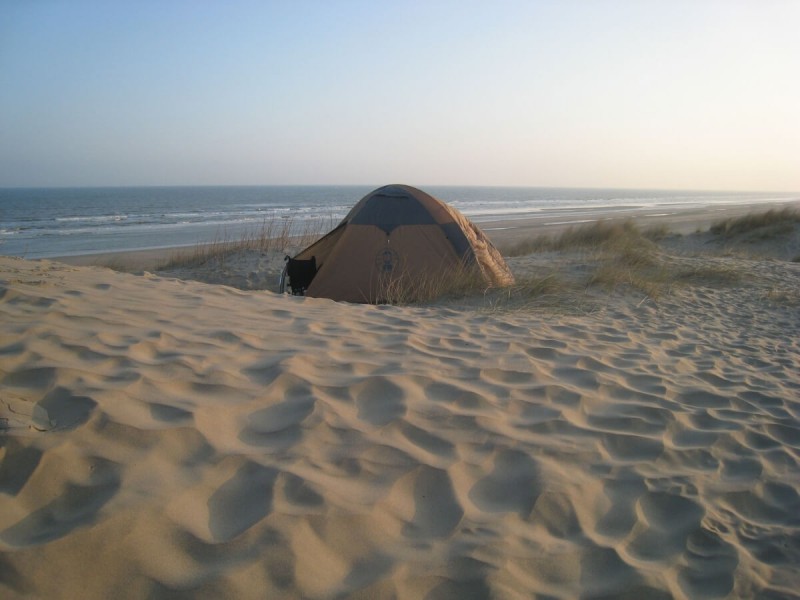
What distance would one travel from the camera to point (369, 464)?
204 centimetres

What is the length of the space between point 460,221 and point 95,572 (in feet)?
20.7

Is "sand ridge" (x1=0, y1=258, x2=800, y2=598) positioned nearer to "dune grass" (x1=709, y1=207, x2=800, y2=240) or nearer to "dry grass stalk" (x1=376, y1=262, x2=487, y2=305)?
"dry grass stalk" (x1=376, y1=262, x2=487, y2=305)

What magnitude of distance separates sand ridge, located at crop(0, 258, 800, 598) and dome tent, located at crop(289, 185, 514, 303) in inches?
120

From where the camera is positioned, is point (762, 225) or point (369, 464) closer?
point (369, 464)

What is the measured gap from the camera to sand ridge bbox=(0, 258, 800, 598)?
1516mm

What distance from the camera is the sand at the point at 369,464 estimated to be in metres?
1.52

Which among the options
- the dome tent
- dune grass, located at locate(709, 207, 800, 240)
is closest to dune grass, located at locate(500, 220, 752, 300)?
the dome tent

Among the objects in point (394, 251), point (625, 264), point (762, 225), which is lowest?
point (625, 264)

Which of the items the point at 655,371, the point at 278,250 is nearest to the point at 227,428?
the point at 655,371

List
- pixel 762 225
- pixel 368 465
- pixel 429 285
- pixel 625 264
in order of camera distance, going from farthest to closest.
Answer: pixel 762 225 → pixel 625 264 → pixel 429 285 → pixel 368 465

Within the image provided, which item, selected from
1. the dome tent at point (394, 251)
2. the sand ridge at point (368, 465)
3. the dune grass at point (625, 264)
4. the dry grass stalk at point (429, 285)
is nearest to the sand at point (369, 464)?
the sand ridge at point (368, 465)

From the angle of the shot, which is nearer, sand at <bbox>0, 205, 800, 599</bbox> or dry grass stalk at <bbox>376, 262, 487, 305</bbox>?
sand at <bbox>0, 205, 800, 599</bbox>

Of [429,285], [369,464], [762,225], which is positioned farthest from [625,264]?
[762,225]

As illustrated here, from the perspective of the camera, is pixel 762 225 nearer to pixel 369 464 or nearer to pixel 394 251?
pixel 394 251
